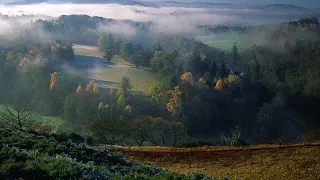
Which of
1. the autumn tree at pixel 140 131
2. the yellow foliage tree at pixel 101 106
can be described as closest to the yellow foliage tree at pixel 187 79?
the yellow foliage tree at pixel 101 106

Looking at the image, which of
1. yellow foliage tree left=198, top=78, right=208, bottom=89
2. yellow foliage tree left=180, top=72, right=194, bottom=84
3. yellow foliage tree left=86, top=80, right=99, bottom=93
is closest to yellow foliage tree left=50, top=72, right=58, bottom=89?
yellow foliage tree left=86, top=80, right=99, bottom=93

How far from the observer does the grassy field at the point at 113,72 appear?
109 metres

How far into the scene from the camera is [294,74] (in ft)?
447

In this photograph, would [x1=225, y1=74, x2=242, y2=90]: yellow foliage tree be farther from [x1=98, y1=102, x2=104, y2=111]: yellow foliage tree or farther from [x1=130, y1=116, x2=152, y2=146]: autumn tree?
[x1=130, y1=116, x2=152, y2=146]: autumn tree

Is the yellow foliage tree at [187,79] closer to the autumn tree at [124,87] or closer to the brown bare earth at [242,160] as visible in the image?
the autumn tree at [124,87]

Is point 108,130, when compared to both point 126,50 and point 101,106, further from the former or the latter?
point 126,50

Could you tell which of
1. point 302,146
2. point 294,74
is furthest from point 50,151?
point 294,74

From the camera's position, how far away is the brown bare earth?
74.8ft

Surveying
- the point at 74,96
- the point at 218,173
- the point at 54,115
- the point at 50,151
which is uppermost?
the point at 50,151

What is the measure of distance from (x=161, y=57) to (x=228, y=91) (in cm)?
3689

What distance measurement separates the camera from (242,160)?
25.5 metres

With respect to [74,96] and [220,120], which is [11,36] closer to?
[74,96]

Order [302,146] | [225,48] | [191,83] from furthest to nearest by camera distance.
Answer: [225,48]
[191,83]
[302,146]

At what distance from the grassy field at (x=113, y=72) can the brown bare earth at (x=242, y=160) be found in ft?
250
